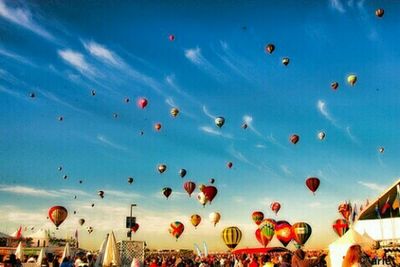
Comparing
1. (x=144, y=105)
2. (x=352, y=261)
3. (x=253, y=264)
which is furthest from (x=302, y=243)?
(x=352, y=261)

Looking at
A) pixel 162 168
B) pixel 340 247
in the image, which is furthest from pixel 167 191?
pixel 340 247

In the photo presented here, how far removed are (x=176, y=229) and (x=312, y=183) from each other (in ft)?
52.6

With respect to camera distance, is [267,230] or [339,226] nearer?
[267,230]

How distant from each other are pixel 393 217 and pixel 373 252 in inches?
1106

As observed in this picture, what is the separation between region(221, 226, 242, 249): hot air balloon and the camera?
43463mm

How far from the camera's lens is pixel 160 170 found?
2068 inches

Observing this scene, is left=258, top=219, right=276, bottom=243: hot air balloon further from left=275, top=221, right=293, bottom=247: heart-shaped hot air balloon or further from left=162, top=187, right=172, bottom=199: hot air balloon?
left=162, top=187, right=172, bottom=199: hot air balloon

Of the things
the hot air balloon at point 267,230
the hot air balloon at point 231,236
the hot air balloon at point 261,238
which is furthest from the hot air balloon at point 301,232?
the hot air balloon at point 231,236

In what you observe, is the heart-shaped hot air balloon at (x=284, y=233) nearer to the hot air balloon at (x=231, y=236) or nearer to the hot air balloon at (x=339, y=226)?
the hot air balloon at (x=231, y=236)

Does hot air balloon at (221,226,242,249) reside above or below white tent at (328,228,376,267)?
Answer: above

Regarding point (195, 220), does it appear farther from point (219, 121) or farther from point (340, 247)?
point (340, 247)

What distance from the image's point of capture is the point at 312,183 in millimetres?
48500

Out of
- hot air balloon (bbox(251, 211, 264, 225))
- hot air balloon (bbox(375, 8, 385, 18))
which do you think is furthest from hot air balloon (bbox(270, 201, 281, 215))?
hot air balloon (bbox(375, 8, 385, 18))

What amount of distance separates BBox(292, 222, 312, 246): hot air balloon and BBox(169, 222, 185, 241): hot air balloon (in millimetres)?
13788
